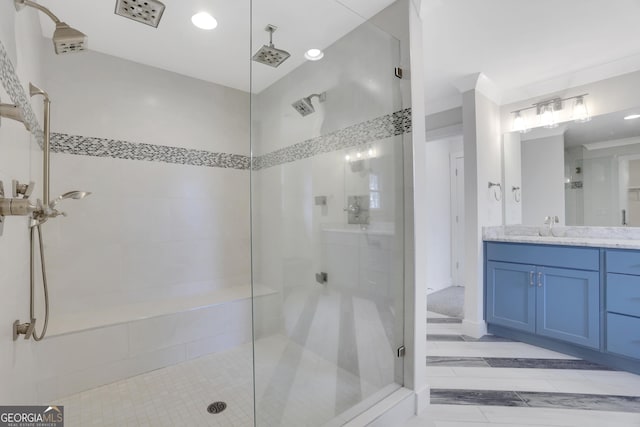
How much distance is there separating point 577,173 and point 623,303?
1.16m

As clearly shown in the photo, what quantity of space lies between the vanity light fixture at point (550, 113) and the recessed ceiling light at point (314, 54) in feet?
6.85

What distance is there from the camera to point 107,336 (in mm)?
1856

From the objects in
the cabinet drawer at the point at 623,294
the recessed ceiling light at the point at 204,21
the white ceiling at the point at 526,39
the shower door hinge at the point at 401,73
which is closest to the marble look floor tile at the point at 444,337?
the cabinet drawer at the point at 623,294

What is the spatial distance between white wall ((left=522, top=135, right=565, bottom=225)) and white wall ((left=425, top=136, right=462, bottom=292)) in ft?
4.03

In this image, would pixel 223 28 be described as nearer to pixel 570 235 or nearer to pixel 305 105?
pixel 305 105

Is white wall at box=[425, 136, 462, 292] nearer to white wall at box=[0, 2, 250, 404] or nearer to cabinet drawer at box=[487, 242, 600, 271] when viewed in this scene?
cabinet drawer at box=[487, 242, 600, 271]

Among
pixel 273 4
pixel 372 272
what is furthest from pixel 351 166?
pixel 273 4

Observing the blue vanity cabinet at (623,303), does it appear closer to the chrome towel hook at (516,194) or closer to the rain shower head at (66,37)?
the chrome towel hook at (516,194)

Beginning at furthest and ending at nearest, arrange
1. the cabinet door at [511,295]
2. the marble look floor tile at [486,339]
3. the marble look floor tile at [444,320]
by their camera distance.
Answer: the marble look floor tile at [444,320]
the marble look floor tile at [486,339]
the cabinet door at [511,295]

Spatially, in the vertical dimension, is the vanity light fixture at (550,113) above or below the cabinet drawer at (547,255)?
above

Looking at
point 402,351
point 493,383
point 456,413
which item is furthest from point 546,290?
point 402,351

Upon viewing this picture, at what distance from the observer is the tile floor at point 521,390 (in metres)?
1.49

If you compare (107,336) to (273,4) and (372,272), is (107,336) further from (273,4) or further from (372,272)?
(273,4)

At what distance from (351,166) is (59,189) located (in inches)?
82.9
